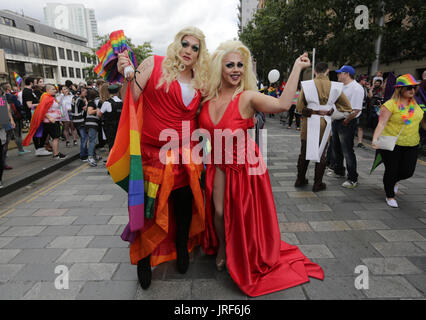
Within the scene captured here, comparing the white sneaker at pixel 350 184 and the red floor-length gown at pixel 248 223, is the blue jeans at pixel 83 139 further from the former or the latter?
the white sneaker at pixel 350 184

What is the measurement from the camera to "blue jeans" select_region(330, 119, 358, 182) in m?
5.08

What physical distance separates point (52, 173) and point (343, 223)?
6.27 meters

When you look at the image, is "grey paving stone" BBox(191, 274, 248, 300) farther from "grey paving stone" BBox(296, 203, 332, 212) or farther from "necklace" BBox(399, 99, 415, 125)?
"necklace" BBox(399, 99, 415, 125)

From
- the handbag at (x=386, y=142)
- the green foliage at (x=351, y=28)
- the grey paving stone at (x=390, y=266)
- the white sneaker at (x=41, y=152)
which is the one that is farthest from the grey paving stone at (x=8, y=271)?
the green foliage at (x=351, y=28)

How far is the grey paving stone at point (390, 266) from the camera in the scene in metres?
2.61

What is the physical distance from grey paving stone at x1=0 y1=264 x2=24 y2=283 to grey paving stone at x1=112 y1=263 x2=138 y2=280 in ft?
A: 3.18

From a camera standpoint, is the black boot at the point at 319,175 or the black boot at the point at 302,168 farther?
the black boot at the point at 302,168

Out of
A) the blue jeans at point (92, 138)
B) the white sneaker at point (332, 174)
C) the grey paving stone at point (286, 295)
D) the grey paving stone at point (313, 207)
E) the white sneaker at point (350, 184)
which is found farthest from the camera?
the blue jeans at point (92, 138)

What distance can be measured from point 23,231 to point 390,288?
4.11 metres

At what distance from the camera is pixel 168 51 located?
2395 mm

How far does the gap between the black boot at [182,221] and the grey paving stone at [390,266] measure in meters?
1.73

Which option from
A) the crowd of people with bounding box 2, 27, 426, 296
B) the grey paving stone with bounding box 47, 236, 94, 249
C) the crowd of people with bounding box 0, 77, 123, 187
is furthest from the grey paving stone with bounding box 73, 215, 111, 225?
the crowd of people with bounding box 0, 77, 123, 187

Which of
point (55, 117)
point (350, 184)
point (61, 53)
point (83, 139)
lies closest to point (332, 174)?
point (350, 184)
